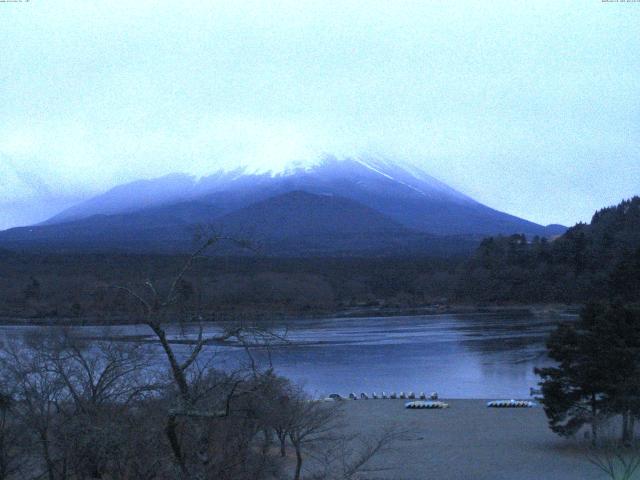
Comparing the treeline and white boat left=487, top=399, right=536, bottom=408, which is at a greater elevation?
the treeline

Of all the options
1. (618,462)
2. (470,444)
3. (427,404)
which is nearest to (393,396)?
(427,404)

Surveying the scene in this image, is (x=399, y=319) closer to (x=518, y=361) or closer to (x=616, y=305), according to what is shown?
(x=518, y=361)

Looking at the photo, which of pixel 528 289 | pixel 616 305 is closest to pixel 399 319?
pixel 528 289

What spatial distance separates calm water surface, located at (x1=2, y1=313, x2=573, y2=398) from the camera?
19.3m

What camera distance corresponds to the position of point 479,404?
16.9 m

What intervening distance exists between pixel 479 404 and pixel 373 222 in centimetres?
6774

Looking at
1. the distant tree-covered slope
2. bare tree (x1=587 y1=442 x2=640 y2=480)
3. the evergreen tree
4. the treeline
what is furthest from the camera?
the distant tree-covered slope

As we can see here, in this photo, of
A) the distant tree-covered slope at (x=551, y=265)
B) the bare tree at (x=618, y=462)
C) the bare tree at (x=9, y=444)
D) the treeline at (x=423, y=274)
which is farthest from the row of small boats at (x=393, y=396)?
the distant tree-covered slope at (x=551, y=265)

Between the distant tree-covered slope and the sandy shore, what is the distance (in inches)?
974

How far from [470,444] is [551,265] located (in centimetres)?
3353

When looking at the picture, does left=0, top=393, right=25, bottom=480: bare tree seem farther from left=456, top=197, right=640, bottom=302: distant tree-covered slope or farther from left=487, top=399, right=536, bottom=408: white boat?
left=456, top=197, right=640, bottom=302: distant tree-covered slope

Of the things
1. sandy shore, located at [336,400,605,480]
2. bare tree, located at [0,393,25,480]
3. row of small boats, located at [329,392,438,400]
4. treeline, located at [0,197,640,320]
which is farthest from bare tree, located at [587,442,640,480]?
treeline, located at [0,197,640,320]

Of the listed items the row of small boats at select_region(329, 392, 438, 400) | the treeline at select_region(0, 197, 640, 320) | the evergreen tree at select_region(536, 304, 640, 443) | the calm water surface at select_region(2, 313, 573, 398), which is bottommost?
the row of small boats at select_region(329, 392, 438, 400)

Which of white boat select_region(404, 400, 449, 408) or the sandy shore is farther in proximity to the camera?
white boat select_region(404, 400, 449, 408)
